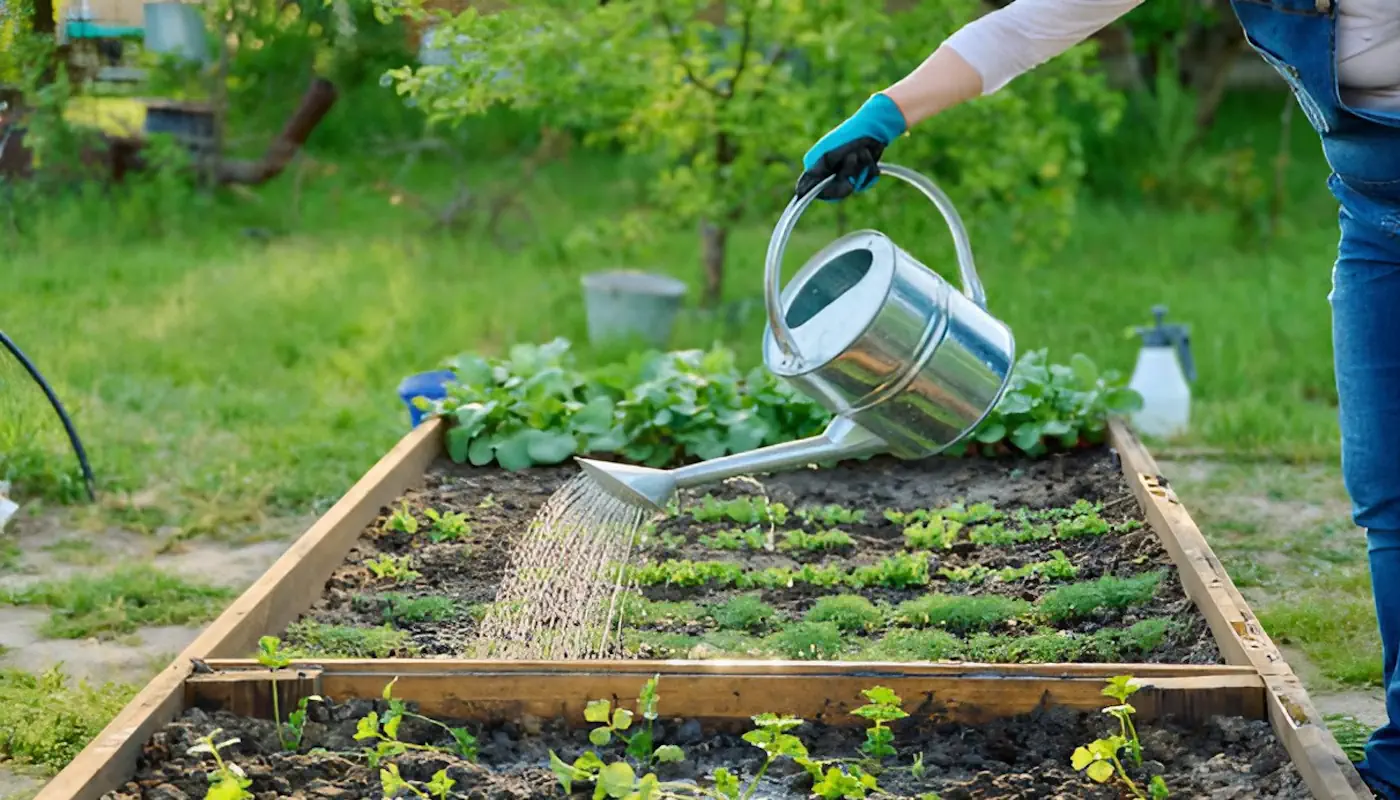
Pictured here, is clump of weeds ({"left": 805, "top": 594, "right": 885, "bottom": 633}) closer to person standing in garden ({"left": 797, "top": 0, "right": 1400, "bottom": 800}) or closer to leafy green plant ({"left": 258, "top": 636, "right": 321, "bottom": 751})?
person standing in garden ({"left": 797, "top": 0, "right": 1400, "bottom": 800})

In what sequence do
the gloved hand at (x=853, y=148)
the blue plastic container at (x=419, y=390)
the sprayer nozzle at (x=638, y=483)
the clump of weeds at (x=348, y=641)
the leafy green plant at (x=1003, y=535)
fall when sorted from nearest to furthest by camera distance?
the gloved hand at (x=853, y=148)
the sprayer nozzle at (x=638, y=483)
the clump of weeds at (x=348, y=641)
the leafy green plant at (x=1003, y=535)
the blue plastic container at (x=419, y=390)

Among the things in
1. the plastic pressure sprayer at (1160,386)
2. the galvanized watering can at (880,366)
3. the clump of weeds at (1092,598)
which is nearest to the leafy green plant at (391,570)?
the galvanized watering can at (880,366)

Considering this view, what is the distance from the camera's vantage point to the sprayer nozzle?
8.35 ft

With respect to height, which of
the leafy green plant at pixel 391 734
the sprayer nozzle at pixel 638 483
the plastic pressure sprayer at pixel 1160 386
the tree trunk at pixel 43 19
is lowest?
the plastic pressure sprayer at pixel 1160 386

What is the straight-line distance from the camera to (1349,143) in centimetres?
227

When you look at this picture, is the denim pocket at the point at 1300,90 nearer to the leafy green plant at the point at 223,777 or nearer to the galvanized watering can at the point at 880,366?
the galvanized watering can at the point at 880,366

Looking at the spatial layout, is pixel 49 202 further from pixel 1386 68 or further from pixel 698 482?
Answer: pixel 1386 68

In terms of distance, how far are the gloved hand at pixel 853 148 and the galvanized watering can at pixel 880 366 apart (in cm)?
4

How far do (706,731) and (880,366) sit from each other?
59 cm

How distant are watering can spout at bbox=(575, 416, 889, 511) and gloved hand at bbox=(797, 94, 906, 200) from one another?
1.21ft

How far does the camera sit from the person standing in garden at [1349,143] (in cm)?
223

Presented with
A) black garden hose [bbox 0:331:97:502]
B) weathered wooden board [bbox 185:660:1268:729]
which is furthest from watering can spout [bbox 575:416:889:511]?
black garden hose [bbox 0:331:97:502]

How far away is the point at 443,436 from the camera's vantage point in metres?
4.19

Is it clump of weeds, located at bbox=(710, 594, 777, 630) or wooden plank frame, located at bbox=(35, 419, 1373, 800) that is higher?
wooden plank frame, located at bbox=(35, 419, 1373, 800)
